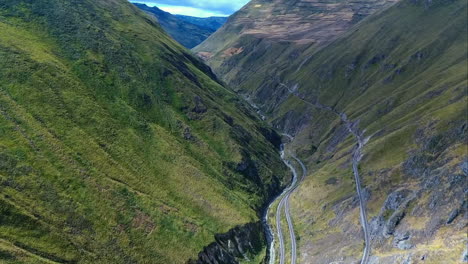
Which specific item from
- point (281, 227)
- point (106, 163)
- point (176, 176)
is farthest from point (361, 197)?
point (106, 163)

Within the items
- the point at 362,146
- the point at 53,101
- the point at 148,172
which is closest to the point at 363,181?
the point at 362,146

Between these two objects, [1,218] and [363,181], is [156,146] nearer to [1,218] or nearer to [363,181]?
[1,218]

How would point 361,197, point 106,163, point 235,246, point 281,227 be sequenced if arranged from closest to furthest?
point 106,163, point 235,246, point 361,197, point 281,227

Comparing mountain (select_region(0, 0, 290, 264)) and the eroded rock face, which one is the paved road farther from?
mountain (select_region(0, 0, 290, 264))

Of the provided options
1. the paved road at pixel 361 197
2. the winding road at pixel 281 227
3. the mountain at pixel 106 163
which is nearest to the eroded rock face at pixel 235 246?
the mountain at pixel 106 163

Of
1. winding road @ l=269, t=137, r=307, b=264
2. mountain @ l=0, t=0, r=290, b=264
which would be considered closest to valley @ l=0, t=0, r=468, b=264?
mountain @ l=0, t=0, r=290, b=264

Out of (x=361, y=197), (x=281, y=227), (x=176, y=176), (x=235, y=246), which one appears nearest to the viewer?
(x=235, y=246)

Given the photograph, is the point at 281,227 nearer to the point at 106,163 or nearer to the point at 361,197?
the point at 361,197
